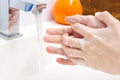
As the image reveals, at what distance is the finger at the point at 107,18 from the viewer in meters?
0.49

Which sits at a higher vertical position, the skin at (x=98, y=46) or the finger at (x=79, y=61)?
A: the skin at (x=98, y=46)

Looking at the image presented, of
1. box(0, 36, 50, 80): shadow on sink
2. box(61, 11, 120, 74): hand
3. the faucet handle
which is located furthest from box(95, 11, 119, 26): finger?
box(0, 36, 50, 80): shadow on sink

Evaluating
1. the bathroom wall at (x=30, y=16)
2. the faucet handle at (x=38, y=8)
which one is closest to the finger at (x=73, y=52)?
the faucet handle at (x=38, y=8)

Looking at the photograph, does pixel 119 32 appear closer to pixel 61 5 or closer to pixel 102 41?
pixel 102 41

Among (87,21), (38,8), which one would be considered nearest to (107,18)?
(87,21)

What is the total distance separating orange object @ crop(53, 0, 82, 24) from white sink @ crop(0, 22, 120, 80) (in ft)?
0.40

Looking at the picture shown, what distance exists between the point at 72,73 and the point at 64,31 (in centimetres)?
20

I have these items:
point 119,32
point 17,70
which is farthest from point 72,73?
point 119,32

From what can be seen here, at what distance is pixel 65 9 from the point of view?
804 mm

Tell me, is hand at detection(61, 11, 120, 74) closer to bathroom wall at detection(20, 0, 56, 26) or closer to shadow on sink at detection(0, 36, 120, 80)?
shadow on sink at detection(0, 36, 120, 80)

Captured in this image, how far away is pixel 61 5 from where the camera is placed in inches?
31.9

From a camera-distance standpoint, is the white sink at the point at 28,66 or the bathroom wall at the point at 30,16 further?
the bathroom wall at the point at 30,16

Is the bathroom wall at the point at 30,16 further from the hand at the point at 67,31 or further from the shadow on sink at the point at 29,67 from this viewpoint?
the hand at the point at 67,31

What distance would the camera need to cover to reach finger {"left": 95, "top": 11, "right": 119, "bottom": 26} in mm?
487
